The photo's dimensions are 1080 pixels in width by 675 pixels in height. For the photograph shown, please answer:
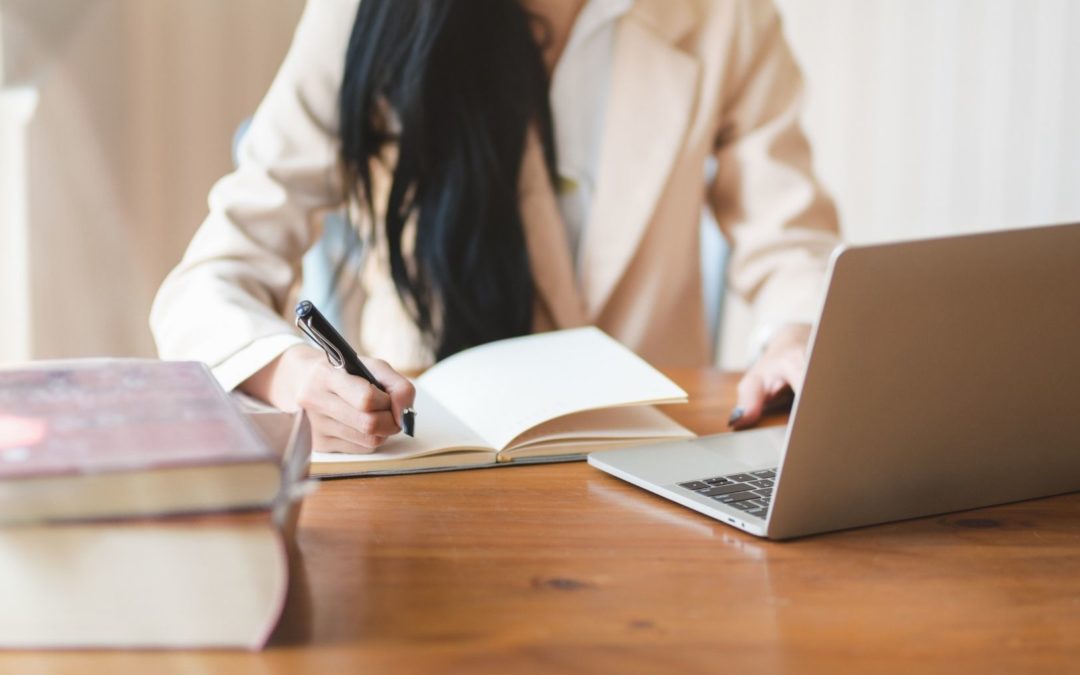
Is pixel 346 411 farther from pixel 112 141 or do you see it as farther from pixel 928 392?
pixel 112 141

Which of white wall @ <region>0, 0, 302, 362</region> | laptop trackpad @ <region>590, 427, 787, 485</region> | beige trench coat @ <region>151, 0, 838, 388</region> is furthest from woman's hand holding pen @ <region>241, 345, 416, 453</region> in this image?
white wall @ <region>0, 0, 302, 362</region>

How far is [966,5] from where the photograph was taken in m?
2.11

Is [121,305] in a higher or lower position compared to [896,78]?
lower

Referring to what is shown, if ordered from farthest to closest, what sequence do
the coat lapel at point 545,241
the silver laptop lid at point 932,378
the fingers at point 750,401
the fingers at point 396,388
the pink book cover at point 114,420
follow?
the coat lapel at point 545,241 → the fingers at point 750,401 → the fingers at point 396,388 → the silver laptop lid at point 932,378 → the pink book cover at point 114,420

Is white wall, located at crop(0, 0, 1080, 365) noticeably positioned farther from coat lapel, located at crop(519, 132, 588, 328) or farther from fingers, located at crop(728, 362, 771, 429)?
fingers, located at crop(728, 362, 771, 429)

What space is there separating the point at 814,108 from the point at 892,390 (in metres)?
1.97

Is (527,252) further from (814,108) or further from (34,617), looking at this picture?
(814,108)

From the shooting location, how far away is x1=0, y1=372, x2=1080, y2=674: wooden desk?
45 centimetres

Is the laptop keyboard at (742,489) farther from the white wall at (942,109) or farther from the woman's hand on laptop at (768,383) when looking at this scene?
the white wall at (942,109)

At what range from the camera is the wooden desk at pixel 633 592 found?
1.48ft

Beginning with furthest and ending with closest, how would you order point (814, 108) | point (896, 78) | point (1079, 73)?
1. point (814, 108)
2. point (896, 78)
3. point (1079, 73)

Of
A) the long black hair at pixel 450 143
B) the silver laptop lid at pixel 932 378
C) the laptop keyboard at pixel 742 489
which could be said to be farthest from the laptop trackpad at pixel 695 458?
the long black hair at pixel 450 143

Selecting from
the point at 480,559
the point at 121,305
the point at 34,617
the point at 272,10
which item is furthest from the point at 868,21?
the point at 34,617

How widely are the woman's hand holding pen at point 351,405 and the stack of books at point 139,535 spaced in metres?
0.28
